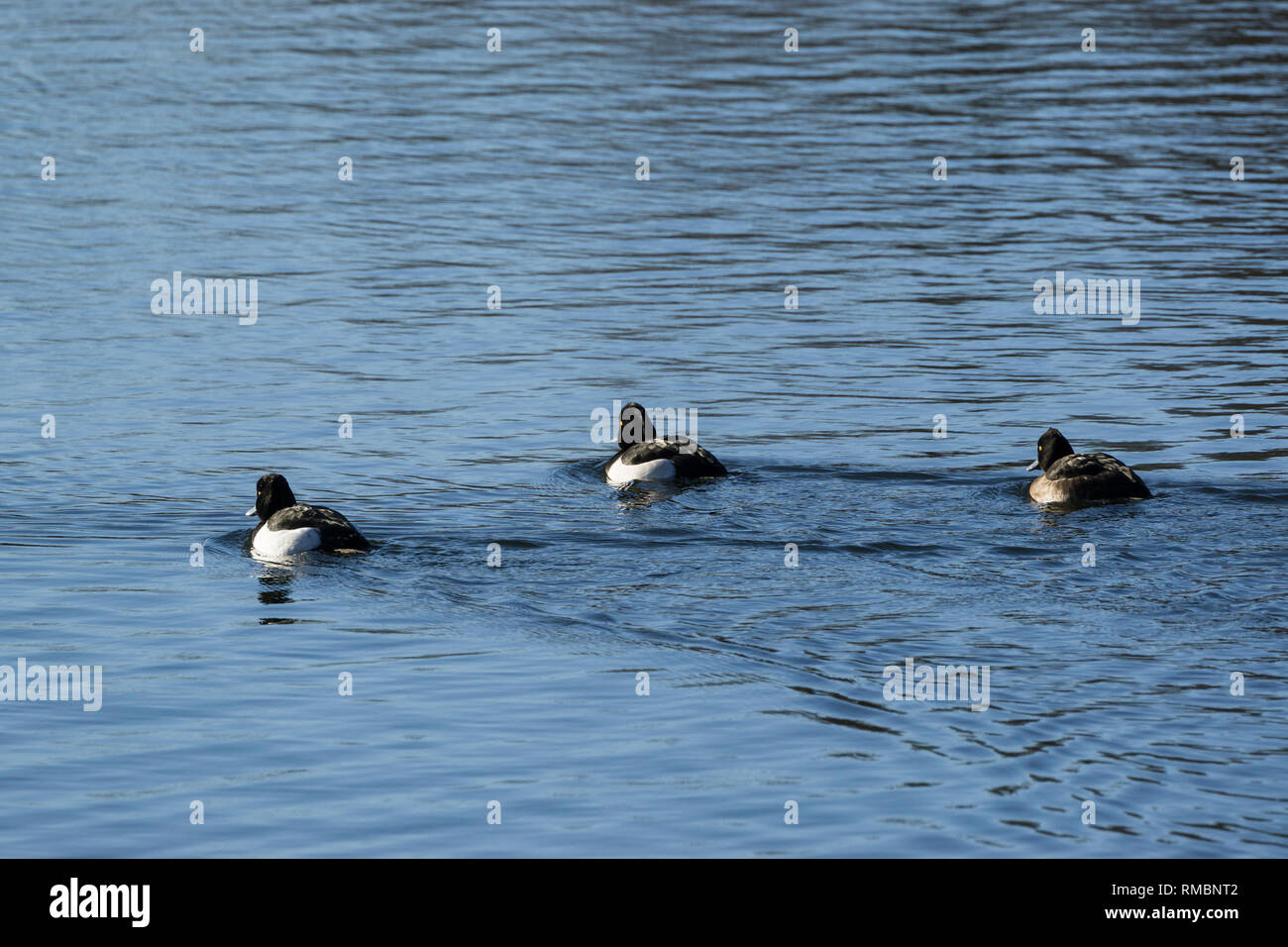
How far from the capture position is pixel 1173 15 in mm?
62906

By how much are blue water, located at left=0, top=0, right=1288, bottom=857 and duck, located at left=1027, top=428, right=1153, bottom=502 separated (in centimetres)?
30

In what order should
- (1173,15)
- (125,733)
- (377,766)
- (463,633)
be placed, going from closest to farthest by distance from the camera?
(377,766)
(125,733)
(463,633)
(1173,15)

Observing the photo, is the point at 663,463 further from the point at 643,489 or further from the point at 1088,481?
the point at 1088,481

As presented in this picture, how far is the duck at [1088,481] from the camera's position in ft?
65.1

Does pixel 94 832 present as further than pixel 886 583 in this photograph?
No

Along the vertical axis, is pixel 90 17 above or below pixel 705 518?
above

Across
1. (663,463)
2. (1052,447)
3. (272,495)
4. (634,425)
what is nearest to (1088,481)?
(1052,447)

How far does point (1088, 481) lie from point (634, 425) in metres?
5.51

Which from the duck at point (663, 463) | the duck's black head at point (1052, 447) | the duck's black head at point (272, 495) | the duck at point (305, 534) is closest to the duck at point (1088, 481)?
the duck's black head at point (1052, 447)

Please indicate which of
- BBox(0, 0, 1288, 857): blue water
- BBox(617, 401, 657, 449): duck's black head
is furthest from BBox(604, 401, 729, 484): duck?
BBox(617, 401, 657, 449): duck's black head

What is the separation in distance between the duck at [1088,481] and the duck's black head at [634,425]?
477 cm

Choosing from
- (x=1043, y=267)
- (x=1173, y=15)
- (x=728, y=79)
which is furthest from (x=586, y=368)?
(x=1173, y=15)

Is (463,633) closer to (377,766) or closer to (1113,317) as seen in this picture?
(377,766)

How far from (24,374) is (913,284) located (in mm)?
14548
